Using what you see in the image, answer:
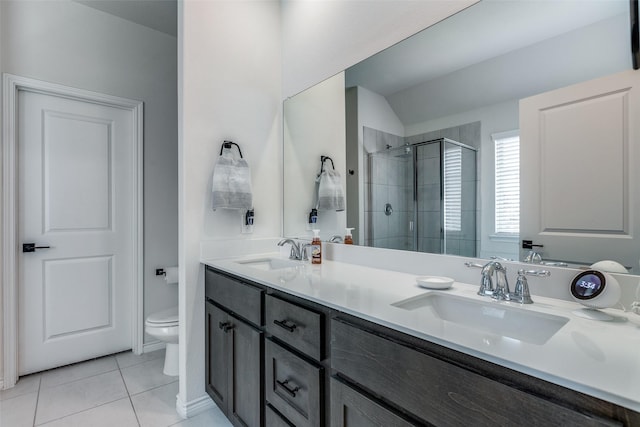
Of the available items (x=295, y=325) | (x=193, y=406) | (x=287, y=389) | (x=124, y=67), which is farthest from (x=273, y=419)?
(x=124, y=67)

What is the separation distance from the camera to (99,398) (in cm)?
190

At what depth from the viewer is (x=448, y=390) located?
68 centimetres

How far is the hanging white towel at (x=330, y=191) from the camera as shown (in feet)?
6.10

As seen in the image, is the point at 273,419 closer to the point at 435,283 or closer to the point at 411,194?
the point at 435,283

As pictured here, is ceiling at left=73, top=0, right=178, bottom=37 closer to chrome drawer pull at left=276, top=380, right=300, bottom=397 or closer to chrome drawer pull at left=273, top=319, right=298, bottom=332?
chrome drawer pull at left=273, top=319, right=298, bottom=332

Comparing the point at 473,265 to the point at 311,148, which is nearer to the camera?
the point at 473,265

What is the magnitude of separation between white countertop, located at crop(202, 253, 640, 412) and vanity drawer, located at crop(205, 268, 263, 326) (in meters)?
0.11

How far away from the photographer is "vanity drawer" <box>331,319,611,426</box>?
569mm

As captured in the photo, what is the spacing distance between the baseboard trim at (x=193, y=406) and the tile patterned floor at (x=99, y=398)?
0.09 feet

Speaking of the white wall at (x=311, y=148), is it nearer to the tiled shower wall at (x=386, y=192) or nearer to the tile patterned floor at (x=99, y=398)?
the tiled shower wall at (x=386, y=192)

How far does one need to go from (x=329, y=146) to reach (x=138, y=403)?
1922 mm

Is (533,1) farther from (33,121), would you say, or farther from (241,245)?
(33,121)

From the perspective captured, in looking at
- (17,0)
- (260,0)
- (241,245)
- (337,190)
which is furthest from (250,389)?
(17,0)

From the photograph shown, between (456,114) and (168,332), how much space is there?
2144 mm
